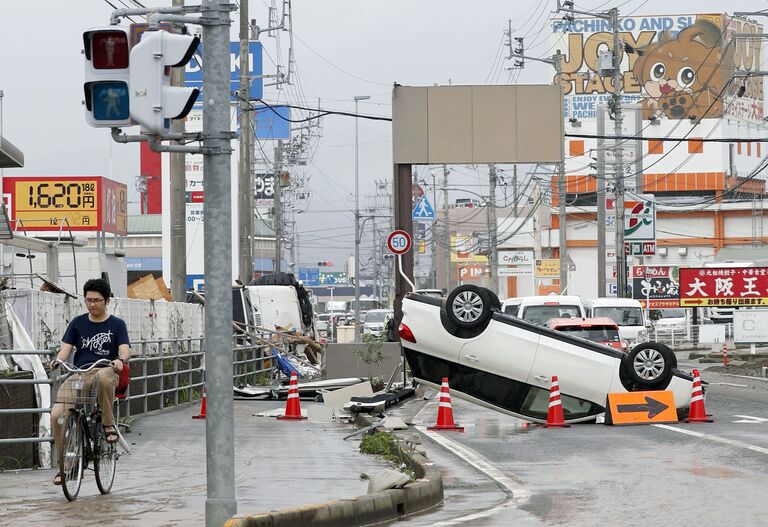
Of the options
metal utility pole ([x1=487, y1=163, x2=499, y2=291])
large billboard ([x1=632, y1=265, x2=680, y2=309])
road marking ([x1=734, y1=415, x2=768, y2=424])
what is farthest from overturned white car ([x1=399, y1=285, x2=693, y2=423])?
metal utility pole ([x1=487, y1=163, x2=499, y2=291])

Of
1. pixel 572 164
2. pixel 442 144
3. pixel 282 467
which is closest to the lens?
pixel 282 467

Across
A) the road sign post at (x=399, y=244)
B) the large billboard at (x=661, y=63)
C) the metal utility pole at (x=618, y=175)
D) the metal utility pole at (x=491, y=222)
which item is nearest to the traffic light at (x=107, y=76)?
the road sign post at (x=399, y=244)

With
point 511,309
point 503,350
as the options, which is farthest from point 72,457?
point 511,309

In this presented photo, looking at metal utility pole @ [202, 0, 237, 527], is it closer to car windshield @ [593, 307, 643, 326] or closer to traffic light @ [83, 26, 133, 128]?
traffic light @ [83, 26, 133, 128]

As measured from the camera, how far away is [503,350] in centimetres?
1952

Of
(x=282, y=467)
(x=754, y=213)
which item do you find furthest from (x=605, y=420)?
(x=754, y=213)

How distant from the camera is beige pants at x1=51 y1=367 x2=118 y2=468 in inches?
409

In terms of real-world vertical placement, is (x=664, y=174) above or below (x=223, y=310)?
above

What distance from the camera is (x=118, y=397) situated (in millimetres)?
11164

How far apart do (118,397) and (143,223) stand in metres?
95.9

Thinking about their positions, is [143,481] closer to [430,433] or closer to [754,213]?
[430,433]

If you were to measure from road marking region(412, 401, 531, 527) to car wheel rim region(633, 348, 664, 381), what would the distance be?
3120mm

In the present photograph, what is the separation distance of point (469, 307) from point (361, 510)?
9.84 metres

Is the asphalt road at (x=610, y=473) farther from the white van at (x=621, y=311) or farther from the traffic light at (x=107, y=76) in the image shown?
the white van at (x=621, y=311)
